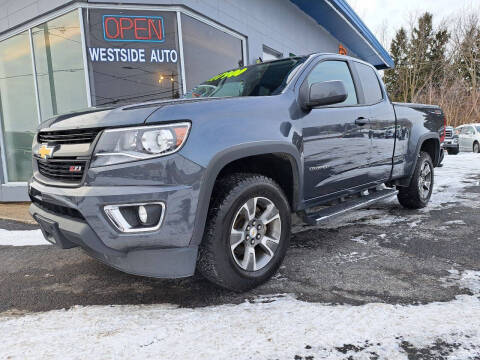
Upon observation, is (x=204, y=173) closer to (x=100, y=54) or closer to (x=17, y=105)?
(x=100, y=54)

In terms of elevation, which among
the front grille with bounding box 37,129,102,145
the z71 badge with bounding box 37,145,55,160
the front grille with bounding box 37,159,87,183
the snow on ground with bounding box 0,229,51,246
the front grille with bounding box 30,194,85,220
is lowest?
the snow on ground with bounding box 0,229,51,246

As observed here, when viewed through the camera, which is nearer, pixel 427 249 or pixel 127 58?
pixel 427 249

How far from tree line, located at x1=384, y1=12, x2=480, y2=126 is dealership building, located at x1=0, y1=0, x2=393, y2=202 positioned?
84.5 feet

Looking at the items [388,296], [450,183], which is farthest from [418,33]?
[388,296]

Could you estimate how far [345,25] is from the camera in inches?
440

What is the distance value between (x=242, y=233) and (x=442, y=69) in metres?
35.1

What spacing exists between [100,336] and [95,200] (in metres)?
0.75

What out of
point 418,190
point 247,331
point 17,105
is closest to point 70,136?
point 247,331

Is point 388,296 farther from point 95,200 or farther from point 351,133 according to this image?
point 95,200

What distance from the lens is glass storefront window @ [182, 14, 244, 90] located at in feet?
20.8

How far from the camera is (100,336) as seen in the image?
6.31 feet

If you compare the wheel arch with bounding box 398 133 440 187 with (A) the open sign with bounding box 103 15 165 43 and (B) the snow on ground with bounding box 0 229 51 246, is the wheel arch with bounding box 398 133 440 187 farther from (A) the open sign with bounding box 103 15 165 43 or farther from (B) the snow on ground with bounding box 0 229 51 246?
(A) the open sign with bounding box 103 15 165 43

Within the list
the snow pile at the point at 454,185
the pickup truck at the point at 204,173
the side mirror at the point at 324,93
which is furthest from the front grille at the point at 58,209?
the snow pile at the point at 454,185

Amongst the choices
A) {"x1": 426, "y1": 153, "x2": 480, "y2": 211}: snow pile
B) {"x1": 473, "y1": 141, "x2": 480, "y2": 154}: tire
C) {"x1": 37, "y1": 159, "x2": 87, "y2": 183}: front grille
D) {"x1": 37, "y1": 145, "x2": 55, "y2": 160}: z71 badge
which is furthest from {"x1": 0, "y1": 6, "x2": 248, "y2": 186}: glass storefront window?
{"x1": 473, "y1": 141, "x2": 480, "y2": 154}: tire
